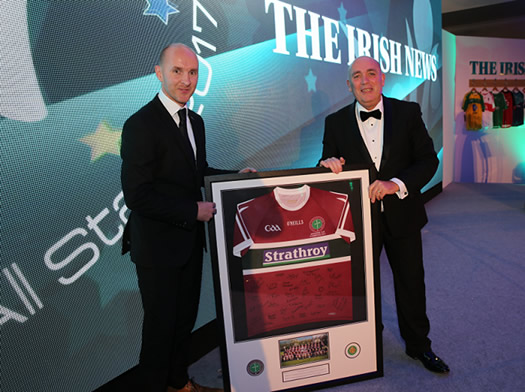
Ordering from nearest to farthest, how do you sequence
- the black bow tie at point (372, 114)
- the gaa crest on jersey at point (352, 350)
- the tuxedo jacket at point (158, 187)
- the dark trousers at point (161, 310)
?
1. the tuxedo jacket at point (158, 187)
2. the dark trousers at point (161, 310)
3. the gaa crest on jersey at point (352, 350)
4. the black bow tie at point (372, 114)

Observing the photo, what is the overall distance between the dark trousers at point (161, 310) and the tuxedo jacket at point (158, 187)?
0.25 feet

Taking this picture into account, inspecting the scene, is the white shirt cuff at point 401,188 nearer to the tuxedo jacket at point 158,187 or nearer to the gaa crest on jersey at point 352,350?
the gaa crest on jersey at point 352,350

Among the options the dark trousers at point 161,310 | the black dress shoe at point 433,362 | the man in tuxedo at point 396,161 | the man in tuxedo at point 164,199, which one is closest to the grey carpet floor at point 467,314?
the black dress shoe at point 433,362

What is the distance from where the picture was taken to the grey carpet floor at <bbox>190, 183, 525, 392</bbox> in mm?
2084

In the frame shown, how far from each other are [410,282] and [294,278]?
0.71 m

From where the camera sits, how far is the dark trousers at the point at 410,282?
209cm

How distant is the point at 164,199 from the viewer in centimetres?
158

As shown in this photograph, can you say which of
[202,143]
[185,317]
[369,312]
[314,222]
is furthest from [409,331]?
[202,143]

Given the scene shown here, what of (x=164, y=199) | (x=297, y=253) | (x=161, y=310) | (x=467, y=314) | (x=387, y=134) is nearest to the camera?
(x=164, y=199)

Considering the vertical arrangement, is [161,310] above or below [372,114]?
below

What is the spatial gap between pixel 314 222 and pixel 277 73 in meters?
1.69

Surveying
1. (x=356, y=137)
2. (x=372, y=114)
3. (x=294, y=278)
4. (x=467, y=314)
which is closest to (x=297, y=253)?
(x=294, y=278)

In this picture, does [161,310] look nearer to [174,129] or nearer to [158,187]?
[158,187]

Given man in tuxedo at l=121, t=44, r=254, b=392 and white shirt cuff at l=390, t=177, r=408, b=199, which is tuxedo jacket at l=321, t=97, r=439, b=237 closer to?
white shirt cuff at l=390, t=177, r=408, b=199
